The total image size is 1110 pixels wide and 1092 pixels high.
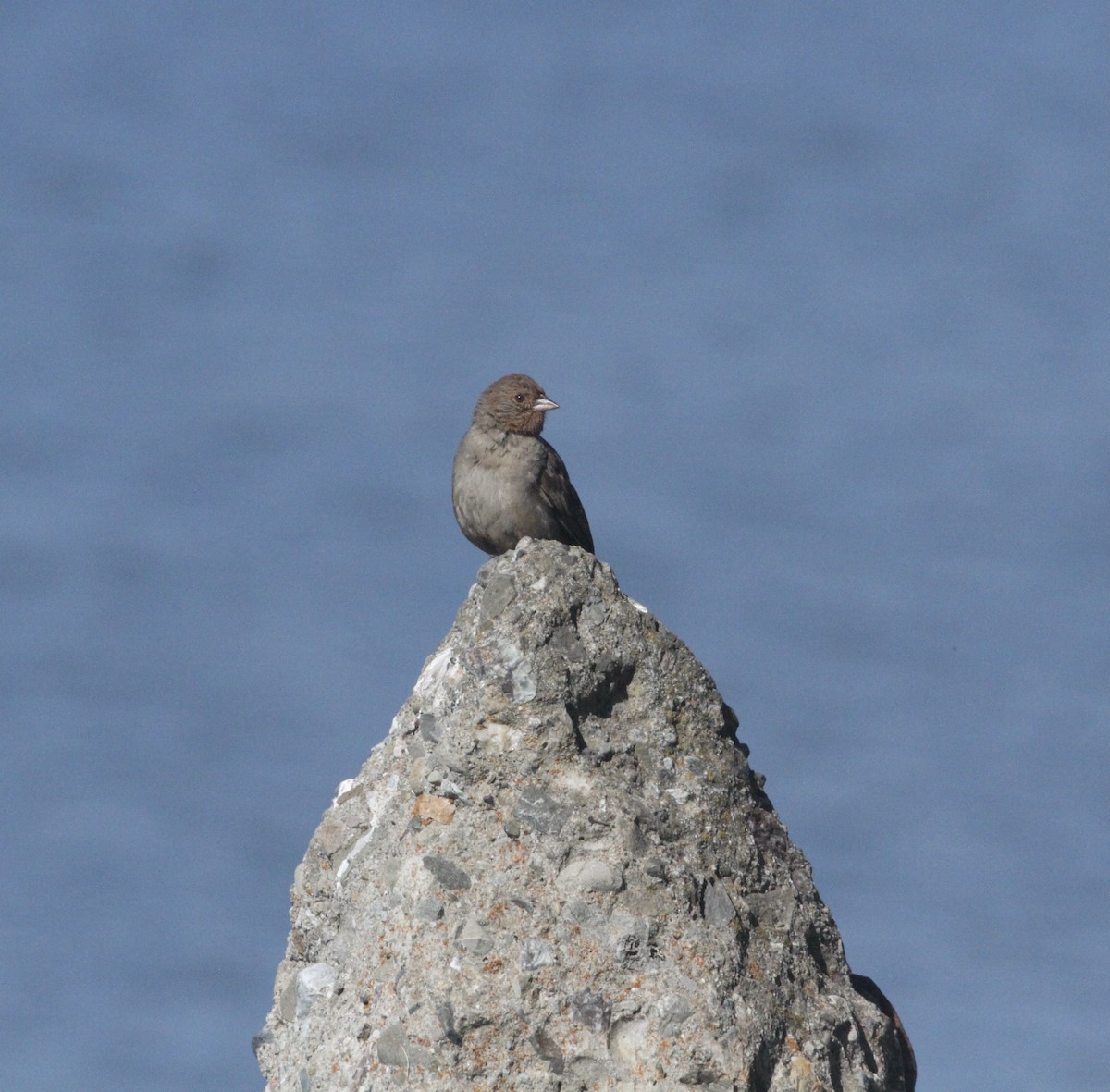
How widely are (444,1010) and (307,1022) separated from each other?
0.90 m

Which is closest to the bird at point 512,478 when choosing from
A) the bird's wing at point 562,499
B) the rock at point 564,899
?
the bird's wing at point 562,499

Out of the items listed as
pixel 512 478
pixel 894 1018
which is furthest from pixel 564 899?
pixel 512 478

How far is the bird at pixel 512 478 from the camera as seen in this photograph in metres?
12.1

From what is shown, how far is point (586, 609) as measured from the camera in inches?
274

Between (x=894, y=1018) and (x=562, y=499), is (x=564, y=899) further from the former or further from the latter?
(x=562, y=499)

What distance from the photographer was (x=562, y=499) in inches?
485

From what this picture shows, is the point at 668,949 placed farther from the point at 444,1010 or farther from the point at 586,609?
the point at 586,609

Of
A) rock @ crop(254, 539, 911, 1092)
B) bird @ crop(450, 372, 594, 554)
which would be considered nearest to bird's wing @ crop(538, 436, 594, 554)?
bird @ crop(450, 372, 594, 554)

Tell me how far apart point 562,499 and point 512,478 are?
43 centimetres

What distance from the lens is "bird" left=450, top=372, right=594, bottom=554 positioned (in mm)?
12094

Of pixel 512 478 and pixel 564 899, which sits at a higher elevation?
pixel 512 478

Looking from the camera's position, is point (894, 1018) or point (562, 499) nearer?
point (894, 1018)

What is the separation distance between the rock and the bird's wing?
499 cm

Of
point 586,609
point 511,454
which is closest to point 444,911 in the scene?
point 586,609
